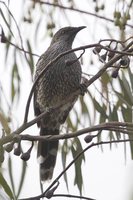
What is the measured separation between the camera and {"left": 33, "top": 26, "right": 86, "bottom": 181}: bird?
4.71 meters

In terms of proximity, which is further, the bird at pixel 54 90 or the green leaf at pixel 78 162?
the bird at pixel 54 90

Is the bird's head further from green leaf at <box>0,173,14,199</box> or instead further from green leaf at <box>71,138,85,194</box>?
green leaf at <box>0,173,14,199</box>

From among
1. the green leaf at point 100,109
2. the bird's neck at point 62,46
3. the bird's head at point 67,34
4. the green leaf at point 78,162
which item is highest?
the bird's head at point 67,34

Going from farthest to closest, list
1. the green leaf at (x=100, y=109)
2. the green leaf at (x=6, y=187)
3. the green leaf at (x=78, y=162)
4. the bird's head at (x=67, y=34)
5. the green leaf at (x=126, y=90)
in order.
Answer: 1. the bird's head at (x=67, y=34)
2. the green leaf at (x=100, y=109)
3. the green leaf at (x=126, y=90)
4. the green leaf at (x=78, y=162)
5. the green leaf at (x=6, y=187)

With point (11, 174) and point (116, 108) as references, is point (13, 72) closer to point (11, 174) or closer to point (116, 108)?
point (116, 108)

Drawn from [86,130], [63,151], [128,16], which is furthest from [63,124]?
[86,130]

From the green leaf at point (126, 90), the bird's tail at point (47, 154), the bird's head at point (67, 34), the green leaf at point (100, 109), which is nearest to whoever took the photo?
the green leaf at point (126, 90)

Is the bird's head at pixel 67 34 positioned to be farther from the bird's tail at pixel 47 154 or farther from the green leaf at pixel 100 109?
the green leaf at pixel 100 109

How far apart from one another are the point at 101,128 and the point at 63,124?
2.05 meters

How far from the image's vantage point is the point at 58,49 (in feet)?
16.5

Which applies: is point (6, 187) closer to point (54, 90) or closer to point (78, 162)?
point (78, 162)

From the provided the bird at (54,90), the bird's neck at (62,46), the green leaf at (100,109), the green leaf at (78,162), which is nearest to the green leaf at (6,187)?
the green leaf at (78,162)

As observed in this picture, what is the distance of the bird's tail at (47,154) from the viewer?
4668 millimetres

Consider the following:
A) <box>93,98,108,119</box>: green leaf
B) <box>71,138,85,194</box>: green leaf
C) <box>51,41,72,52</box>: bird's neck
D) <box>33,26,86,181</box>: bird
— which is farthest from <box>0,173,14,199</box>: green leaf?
<box>51,41,72,52</box>: bird's neck
